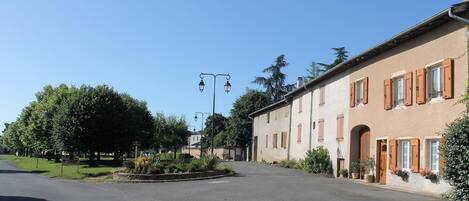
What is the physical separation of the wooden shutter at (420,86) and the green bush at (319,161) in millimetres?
11641

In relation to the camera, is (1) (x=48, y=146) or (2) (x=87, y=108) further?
(1) (x=48, y=146)

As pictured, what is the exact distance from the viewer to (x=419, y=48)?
75.0 feet

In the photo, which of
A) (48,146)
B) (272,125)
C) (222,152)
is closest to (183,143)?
(222,152)

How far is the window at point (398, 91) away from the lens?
81.5 feet

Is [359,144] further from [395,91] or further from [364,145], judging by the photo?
[395,91]

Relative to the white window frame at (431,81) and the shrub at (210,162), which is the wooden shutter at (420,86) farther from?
the shrub at (210,162)

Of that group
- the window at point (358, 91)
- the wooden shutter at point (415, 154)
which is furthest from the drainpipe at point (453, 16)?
the window at point (358, 91)

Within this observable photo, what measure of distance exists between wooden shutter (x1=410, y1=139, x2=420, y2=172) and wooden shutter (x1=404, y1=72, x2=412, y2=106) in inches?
68.1

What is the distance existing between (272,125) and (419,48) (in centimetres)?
3169

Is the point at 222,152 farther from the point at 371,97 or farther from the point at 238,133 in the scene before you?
the point at 371,97

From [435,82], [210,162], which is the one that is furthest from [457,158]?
[210,162]

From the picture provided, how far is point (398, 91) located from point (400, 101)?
0.62m

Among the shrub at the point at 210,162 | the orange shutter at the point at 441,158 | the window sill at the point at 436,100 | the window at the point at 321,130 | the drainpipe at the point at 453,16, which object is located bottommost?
the shrub at the point at 210,162

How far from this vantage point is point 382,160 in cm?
2694
